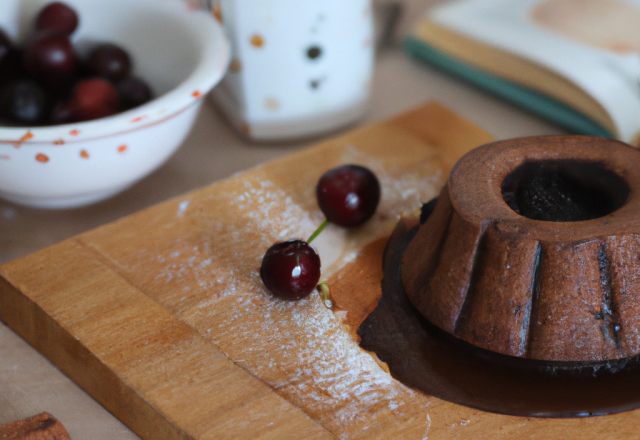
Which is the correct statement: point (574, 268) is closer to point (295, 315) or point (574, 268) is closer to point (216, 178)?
point (295, 315)

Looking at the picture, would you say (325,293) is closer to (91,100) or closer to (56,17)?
(91,100)

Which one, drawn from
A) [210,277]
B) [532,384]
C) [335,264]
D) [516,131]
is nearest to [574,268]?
[532,384]

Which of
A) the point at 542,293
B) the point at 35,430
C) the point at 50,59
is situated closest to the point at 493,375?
the point at 542,293

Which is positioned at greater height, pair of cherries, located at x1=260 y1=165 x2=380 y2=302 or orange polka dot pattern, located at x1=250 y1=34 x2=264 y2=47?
orange polka dot pattern, located at x1=250 y1=34 x2=264 y2=47

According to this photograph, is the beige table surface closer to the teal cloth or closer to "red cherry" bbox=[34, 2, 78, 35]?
the teal cloth

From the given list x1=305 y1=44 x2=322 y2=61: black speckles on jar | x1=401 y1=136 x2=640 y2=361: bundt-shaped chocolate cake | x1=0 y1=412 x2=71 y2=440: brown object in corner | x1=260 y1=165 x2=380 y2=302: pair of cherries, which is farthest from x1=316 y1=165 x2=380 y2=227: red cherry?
x1=0 y1=412 x2=71 y2=440: brown object in corner

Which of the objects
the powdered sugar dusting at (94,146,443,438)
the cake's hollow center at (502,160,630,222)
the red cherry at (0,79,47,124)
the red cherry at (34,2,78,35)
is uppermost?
the red cherry at (34,2,78,35)

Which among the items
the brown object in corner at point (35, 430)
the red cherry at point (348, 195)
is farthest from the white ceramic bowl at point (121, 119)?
Answer: the brown object in corner at point (35, 430)

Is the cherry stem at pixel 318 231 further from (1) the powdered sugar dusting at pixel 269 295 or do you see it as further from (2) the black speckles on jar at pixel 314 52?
(2) the black speckles on jar at pixel 314 52
